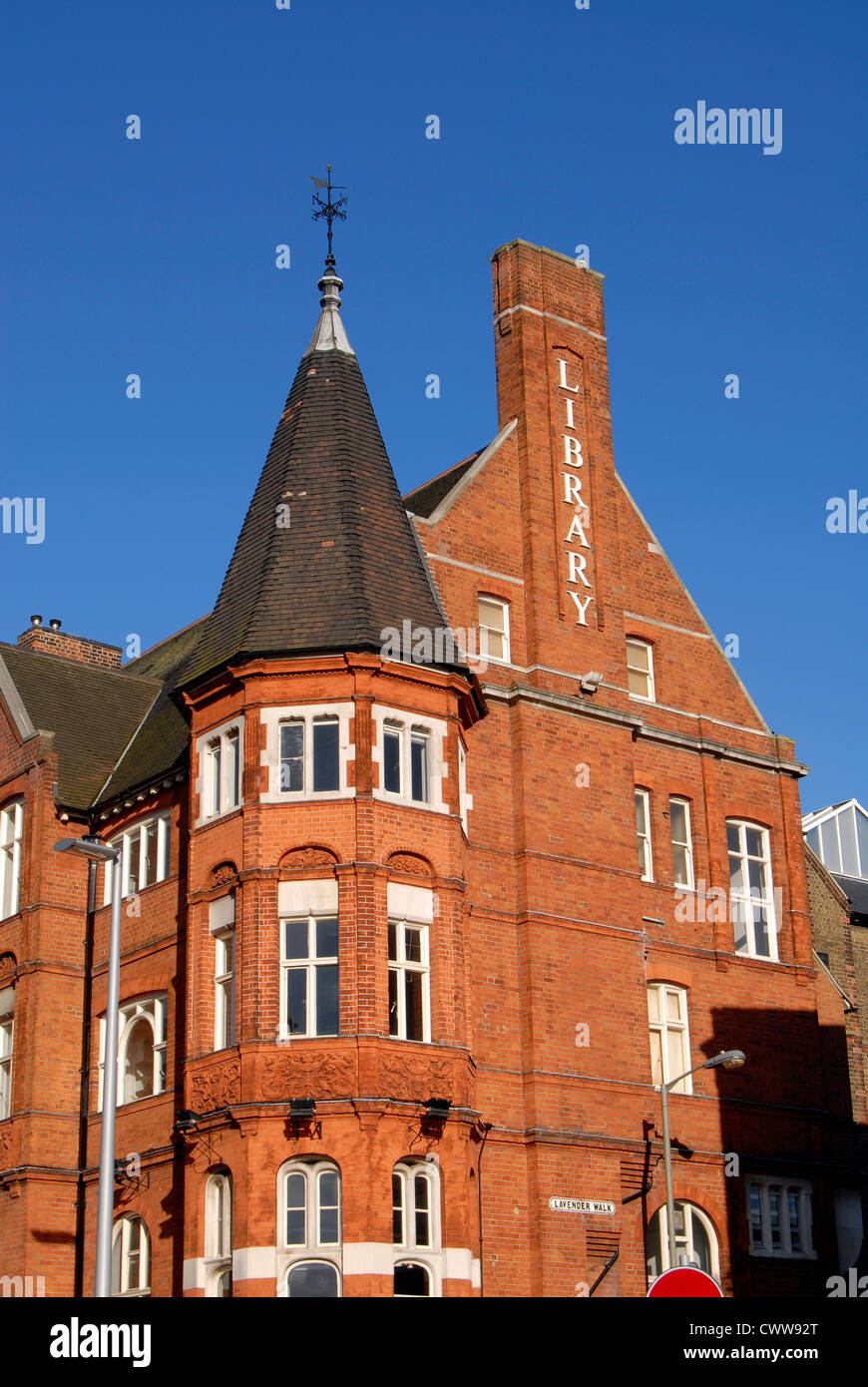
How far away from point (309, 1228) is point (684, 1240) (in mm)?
9391

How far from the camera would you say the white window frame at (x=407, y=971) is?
29.2 meters

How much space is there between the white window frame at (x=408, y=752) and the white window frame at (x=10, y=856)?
10.3 m

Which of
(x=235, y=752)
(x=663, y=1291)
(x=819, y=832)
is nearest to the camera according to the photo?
(x=663, y=1291)

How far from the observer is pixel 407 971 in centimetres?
2966

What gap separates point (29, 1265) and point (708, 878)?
15584mm

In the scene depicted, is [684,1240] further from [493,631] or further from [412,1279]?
[493,631]

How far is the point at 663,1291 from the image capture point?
18562mm

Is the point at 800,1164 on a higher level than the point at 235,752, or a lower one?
lower

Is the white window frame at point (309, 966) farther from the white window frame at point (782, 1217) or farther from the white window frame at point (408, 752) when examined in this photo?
the white window frame at point (782, 1217)

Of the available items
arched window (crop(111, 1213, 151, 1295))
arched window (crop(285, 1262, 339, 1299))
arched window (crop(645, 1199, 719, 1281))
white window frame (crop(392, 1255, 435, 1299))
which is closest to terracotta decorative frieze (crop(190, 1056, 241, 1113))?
arched window (crop(285, 1262, 339, 1299))

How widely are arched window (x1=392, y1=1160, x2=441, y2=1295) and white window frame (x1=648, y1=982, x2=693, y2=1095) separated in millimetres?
7741

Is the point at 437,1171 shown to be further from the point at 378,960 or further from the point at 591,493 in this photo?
the point at 591,493
